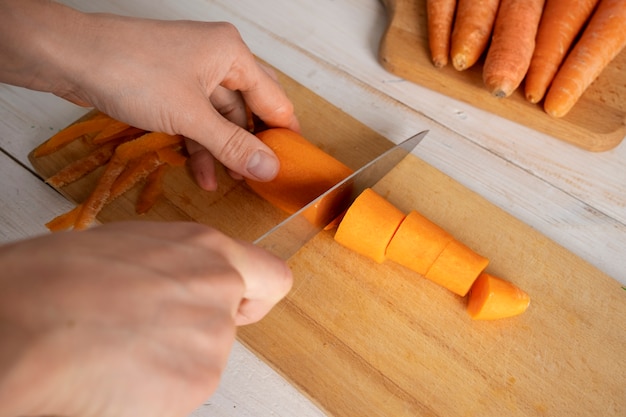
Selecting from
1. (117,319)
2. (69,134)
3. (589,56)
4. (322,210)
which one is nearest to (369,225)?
(322,210)

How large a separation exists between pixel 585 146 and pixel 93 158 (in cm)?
177

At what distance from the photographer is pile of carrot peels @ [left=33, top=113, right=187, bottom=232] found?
1.73 meters

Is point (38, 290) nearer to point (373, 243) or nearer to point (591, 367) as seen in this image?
point (373, 243)

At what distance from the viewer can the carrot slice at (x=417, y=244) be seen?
1608 millimetres

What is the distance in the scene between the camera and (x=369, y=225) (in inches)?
63.8

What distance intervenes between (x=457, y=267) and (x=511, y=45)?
3.21 feet

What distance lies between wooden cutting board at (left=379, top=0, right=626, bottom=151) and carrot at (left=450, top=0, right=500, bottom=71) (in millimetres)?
78

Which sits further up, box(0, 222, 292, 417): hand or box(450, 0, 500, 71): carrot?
box(0, 222, 292, 417): hand

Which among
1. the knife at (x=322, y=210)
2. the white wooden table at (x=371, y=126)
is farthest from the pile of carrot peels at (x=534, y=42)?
the knife at (x=322, y=210)

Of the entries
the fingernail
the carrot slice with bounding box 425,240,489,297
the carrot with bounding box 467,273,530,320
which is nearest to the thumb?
the fingernail

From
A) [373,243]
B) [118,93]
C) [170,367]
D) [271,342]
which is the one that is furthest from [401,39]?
[170,367]

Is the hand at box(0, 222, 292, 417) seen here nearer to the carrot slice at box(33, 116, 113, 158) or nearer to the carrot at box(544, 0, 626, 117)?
the carrot slice at box(33, 116, 113, 158)

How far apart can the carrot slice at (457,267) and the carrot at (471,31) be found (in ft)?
2.86

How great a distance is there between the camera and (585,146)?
2.08m
